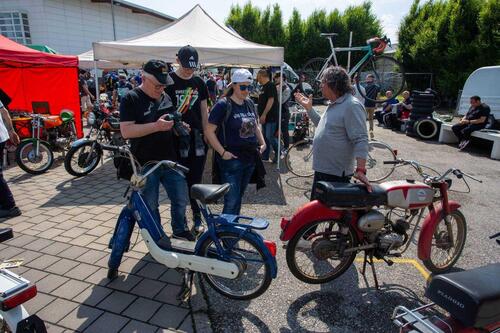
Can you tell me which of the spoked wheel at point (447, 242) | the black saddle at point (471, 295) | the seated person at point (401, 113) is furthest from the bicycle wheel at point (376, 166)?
the seated person at point (401, 113)

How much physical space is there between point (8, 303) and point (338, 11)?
35332mm

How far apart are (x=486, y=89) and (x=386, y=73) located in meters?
5.83

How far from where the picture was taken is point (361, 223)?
9.27 feet

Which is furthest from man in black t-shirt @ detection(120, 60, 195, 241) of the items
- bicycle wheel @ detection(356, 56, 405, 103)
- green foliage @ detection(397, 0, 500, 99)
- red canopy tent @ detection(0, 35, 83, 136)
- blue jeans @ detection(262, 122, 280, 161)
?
green foliage @ detection(397, 0, 500, 99)

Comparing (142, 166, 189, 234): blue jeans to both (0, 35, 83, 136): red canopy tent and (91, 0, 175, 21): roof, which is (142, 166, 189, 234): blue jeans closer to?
(0, 35, 83, 136): red canopy tent

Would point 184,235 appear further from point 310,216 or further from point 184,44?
point 184,44

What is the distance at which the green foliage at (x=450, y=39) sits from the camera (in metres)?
16.5

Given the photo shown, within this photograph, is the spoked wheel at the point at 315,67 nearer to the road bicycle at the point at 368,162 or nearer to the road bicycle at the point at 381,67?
the road bicycle at the point at 381,67

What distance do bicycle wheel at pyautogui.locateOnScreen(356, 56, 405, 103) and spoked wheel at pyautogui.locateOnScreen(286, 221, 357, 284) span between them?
444 centimetres

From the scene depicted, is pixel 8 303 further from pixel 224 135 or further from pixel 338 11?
pixel 338 11

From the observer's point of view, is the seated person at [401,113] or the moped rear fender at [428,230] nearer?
the moped rear fender at [428,230]

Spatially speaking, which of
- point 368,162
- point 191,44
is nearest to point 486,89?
point 368,162

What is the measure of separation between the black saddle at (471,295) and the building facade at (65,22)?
22.0 meters

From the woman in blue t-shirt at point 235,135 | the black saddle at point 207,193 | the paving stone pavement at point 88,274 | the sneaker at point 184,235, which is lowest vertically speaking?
the paving stone pavement at point 88,274
